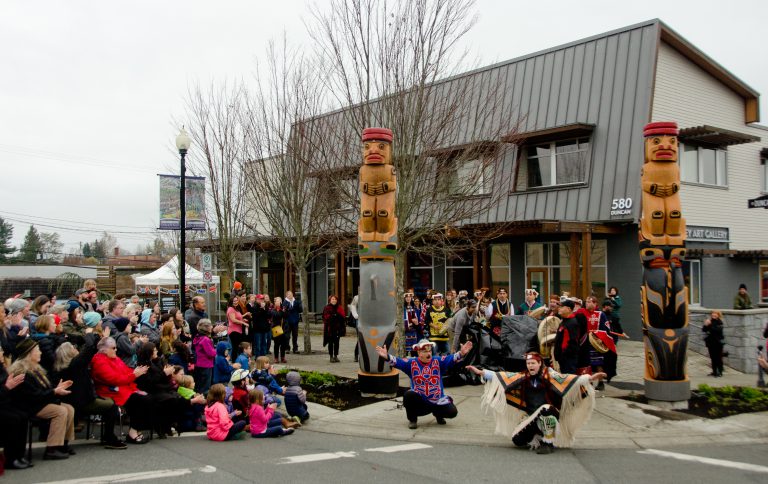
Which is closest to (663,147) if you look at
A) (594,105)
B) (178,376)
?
(178,376)

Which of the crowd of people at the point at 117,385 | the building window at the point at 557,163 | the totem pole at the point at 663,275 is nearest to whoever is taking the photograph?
the crowd of people at the point at 117,385

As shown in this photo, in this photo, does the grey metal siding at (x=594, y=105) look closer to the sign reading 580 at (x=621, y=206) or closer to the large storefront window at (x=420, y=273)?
the sign reading 580 at (x=621, y=206)

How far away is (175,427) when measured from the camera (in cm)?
962

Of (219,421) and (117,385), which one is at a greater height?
(117,385)

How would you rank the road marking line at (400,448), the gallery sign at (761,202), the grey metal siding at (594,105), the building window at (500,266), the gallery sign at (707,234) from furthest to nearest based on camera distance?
the building window at (500,266) → the gallery sign at (707,234) → the grey metal siding at (594,105) → the gallery sign at (761,202) → the road marking line at (400,448)

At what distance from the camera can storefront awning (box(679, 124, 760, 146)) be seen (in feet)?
67.1

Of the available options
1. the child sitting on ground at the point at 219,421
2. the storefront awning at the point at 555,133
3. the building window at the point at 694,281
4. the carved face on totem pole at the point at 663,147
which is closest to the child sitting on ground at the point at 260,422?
the child sitting on ground at the point at 219,421

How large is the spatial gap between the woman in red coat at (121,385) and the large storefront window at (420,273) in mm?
17491

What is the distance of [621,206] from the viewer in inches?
752

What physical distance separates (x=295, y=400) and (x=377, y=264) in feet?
9.95

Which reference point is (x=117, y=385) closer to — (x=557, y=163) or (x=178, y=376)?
(x=178, y=376)

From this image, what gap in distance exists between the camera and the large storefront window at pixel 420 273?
85.3 feet

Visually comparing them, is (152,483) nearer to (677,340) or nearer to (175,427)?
(175,427)

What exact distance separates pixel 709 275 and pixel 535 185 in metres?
6.72
